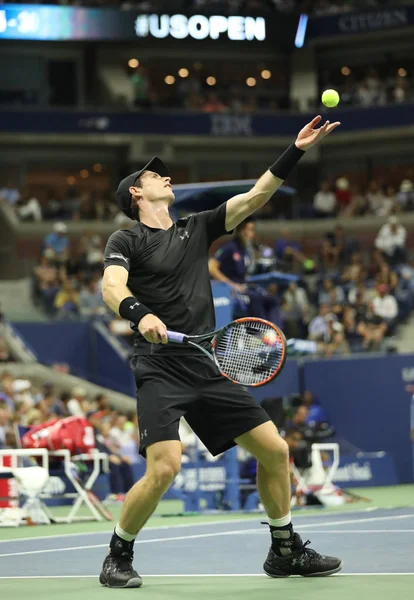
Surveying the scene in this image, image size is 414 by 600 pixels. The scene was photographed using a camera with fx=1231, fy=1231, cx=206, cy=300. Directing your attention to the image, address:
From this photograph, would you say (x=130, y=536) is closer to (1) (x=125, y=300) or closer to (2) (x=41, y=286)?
(1) (x=125, y=300)

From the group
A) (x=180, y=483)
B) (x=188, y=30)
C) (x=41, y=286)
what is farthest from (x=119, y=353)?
(x=188, y=30)

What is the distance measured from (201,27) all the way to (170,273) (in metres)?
29.2

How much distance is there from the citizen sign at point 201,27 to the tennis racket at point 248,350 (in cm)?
2888

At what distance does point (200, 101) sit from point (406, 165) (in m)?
6.48

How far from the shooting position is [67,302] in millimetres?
25328

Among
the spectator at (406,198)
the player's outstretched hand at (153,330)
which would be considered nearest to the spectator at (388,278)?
the spectator at (406,198)

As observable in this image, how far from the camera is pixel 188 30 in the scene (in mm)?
35031

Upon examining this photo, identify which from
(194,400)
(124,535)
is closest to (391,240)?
(194,400)

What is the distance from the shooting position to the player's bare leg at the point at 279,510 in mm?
6777

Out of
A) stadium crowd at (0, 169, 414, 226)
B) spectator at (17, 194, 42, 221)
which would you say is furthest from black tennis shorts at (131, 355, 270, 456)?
spectator at (17, 194, 42, 221)

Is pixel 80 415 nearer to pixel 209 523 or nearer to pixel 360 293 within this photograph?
pixel 209 523

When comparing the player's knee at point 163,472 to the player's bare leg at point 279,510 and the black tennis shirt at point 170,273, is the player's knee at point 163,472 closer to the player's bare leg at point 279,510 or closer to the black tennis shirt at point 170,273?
the player's bare leg at point 279,510

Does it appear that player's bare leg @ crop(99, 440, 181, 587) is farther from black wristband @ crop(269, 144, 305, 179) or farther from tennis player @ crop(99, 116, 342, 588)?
black wristband @ crop(269, 144, 305, 179)

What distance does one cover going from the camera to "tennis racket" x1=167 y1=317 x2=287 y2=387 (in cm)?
675
